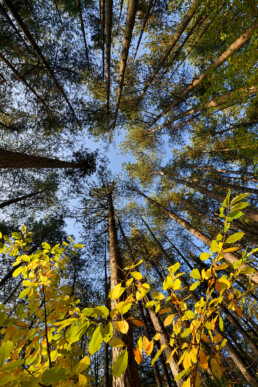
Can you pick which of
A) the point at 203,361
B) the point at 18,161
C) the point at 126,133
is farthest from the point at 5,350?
the point at 126,133

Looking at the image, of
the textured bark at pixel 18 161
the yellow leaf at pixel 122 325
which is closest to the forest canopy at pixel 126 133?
the textured bark at pixel 18 161

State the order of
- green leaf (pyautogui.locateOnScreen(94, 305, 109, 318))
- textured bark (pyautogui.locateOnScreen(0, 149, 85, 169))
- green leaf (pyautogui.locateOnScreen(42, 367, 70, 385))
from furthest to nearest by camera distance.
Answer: textured bark (pyautogui.locateOnScreen(0, 149, 85, 169)) → green leaf (pyautogui.locateOnScreen(94, 305, 109, 318)) → green leaf (pyautogui.locateOnScreen(42, 367, 70, 385))

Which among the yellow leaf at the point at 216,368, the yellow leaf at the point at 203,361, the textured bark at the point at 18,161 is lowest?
the yellow leaf at the point at 216,368

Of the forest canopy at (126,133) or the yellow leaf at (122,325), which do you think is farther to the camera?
the forest canopy at (126,133)

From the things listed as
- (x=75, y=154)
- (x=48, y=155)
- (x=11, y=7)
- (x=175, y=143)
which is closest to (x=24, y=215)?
(x=48, y=155)

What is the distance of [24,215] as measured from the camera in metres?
8.46

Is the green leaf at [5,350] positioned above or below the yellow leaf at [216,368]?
above

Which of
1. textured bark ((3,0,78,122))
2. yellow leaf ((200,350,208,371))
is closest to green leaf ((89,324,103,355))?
yellow leaf ((200,350,208,371))

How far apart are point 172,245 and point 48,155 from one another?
31.4 feet

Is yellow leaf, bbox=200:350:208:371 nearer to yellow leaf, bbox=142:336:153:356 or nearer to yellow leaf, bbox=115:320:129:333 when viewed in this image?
yellow leaf, bbox=142:336:153:356

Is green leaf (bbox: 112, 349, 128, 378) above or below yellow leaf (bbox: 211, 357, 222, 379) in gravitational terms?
above

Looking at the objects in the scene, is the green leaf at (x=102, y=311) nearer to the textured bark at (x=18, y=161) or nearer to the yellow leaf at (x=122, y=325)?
the yellow leaf at (x=122, y=325)

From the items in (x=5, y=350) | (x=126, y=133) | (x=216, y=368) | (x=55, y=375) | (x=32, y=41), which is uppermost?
(x=126, y=133)

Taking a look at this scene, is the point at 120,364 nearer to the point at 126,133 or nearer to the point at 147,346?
the point at 147,346
